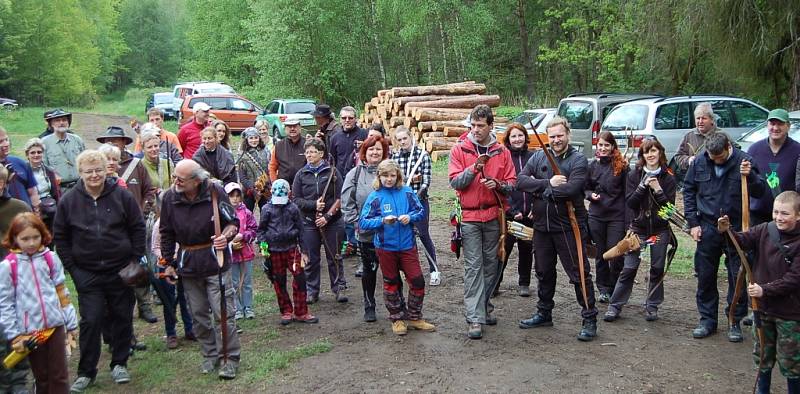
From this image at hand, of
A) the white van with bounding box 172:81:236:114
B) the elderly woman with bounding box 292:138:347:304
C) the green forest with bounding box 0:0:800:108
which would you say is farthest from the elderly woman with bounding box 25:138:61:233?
the white van with bounding box 172:81:236:114

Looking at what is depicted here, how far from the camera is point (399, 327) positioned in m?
6.75

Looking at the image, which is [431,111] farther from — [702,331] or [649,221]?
[702,331]

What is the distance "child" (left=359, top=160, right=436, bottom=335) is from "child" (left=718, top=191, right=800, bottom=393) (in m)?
2.79

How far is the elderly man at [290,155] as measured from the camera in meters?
8.76

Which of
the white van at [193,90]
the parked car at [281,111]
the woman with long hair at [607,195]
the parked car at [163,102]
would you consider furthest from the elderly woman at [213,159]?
the parked car at [163,102]

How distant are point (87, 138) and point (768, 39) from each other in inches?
956

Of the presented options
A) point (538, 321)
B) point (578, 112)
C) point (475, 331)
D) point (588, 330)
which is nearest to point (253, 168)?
point (475, 331)

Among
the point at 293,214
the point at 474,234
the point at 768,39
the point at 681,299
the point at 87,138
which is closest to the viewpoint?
the point at 474,234

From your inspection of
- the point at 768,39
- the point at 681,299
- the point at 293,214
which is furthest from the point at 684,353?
the point at 768,39

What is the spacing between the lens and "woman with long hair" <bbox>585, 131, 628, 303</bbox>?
7.11m

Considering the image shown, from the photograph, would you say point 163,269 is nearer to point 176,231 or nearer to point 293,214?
point 176,231

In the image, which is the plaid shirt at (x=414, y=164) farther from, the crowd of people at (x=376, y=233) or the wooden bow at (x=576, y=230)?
the wooden bow at (x=576, y=230)

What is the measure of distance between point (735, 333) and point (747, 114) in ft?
30.5

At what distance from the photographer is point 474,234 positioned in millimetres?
6523
